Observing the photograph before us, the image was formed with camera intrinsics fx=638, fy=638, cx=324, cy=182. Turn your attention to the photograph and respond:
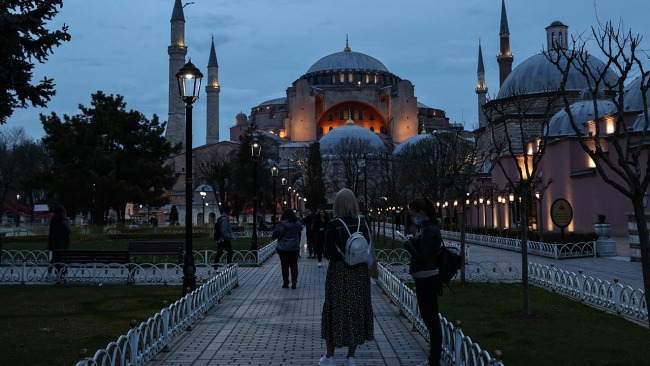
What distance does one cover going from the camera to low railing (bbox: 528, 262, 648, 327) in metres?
8.12

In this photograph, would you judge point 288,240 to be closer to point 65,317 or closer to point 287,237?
point 287,237

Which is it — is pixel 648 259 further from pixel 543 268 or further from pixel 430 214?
pixel 543 268

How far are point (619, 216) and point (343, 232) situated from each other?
26.2 m

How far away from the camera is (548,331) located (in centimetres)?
719

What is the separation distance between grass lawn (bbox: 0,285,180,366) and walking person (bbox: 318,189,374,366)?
7.74 feet

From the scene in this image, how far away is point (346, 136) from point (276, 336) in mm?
58206

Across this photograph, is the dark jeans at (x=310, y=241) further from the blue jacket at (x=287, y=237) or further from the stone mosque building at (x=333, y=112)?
the stone mosque building at (x=333, y=112)

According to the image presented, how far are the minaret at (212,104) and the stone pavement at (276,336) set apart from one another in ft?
214

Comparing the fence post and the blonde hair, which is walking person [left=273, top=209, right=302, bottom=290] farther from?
the fence post

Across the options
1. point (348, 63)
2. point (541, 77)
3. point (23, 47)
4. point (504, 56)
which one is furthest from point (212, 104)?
point (23, 47)

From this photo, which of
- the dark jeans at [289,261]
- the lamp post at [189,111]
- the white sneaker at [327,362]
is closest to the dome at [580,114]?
the dark jeans at [289,261]

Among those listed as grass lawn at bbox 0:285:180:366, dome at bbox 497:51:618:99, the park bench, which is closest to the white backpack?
grass lawn at bbox 0:285:180:366

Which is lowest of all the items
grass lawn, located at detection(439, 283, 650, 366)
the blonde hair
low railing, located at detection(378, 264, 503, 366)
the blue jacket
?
grass lawn, located at detection(439, 283, 650, 366)

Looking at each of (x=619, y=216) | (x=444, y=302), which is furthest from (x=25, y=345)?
(x=619, y=216)
